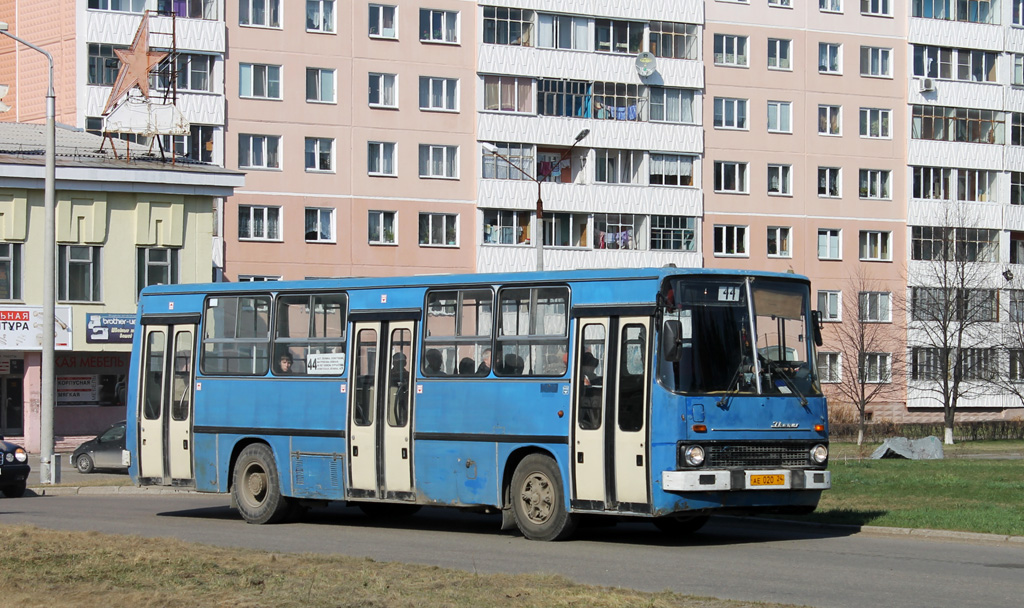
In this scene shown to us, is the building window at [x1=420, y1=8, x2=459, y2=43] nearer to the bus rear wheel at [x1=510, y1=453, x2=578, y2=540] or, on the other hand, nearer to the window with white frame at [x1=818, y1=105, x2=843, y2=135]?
the window with white frame at [x1=818, y1=105, x2=843, y2=135]

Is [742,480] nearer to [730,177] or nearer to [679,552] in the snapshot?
[679,552]

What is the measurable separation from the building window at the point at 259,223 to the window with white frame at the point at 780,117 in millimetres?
→ 23441

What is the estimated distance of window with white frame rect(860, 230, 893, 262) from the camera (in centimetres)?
6981

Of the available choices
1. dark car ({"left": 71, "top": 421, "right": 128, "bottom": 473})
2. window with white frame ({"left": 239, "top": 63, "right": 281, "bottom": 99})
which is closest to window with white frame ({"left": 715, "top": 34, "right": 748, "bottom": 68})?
window with white frame ({"left": 239, "top": 63, "right": 281, "bottom": 99})

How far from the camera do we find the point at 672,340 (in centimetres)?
1580

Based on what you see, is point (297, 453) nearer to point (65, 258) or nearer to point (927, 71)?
point (65, 258)

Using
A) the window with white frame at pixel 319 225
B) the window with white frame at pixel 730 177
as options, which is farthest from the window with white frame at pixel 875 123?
the window with white frame at pixel 319 225

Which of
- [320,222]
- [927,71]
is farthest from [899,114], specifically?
[320,222]

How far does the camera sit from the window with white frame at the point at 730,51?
6638 centimetres

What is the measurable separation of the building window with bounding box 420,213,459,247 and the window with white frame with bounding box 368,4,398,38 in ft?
24.9

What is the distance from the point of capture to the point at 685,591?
12.1 m

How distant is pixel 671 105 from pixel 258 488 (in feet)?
157

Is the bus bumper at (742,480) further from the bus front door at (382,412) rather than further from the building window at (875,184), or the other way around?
the building window at (875,184)

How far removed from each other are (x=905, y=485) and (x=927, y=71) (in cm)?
5082
